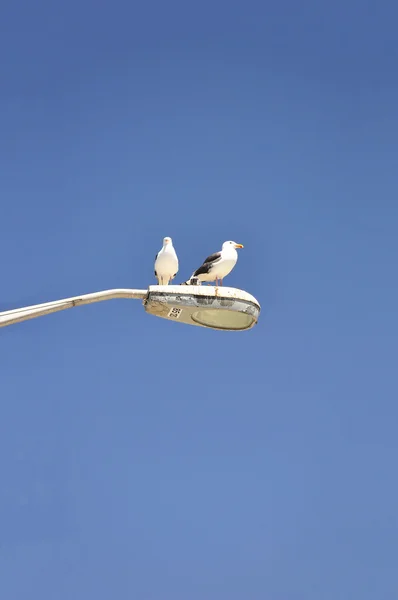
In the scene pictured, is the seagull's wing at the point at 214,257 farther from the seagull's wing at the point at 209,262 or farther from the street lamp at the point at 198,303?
the street lamp at the point at 198,303

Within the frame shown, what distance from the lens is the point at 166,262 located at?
17047 millimetres

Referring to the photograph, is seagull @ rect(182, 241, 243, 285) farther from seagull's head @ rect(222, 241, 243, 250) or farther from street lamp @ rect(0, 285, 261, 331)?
street lamp @ rect(0, 285, 261, 331)

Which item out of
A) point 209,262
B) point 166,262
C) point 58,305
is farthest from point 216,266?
point 58,305

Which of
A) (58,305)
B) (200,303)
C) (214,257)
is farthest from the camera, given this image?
(214,257)

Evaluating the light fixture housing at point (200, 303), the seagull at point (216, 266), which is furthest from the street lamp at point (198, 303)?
the seagull at point (216, 266)

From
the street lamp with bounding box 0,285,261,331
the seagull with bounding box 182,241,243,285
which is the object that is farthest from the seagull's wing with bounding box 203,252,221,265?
the street lamp with bounding box 0,285,261,331

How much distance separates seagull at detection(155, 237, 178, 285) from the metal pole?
4.64 m

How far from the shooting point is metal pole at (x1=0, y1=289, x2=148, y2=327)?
36.1 ft

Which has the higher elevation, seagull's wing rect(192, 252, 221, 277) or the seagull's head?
the seagull's head

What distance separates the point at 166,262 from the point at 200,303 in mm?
4579

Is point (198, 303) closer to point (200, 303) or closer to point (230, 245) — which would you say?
point (200, 303)

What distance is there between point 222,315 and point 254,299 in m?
0.44

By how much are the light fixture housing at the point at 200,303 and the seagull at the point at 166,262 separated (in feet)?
13.6

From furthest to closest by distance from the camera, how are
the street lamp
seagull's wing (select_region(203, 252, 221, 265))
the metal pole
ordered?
seagull's wing (select_region(203, 252, 221, 265)) → the street lamp → the metal pole
